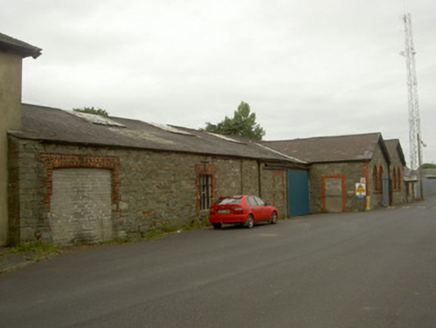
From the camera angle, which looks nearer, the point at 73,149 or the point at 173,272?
the point at 173,272

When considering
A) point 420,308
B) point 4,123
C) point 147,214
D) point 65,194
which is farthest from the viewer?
point 147,214

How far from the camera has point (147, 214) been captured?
17.4 m

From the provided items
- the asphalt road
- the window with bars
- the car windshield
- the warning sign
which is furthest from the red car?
the warning sign

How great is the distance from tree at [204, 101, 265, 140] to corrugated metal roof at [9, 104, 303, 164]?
1179 inches

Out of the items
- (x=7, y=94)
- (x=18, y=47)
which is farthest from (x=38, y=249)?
(x=18, y=47)

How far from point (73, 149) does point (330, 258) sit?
29.3 feet

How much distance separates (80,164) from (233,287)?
29.6ft

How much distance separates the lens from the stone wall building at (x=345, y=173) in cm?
3234

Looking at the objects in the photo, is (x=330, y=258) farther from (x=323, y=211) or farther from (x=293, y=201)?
(x=323, y=211)

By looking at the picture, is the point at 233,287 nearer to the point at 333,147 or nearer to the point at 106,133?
the point at 106,133

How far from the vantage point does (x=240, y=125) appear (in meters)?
55.5

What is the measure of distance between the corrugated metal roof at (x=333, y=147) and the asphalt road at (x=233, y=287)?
20607mm

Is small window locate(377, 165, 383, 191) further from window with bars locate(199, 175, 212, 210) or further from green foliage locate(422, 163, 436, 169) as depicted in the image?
green foliage locate(422, 163, 436, 169)

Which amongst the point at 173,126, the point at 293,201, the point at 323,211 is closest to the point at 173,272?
the point at 173,126
